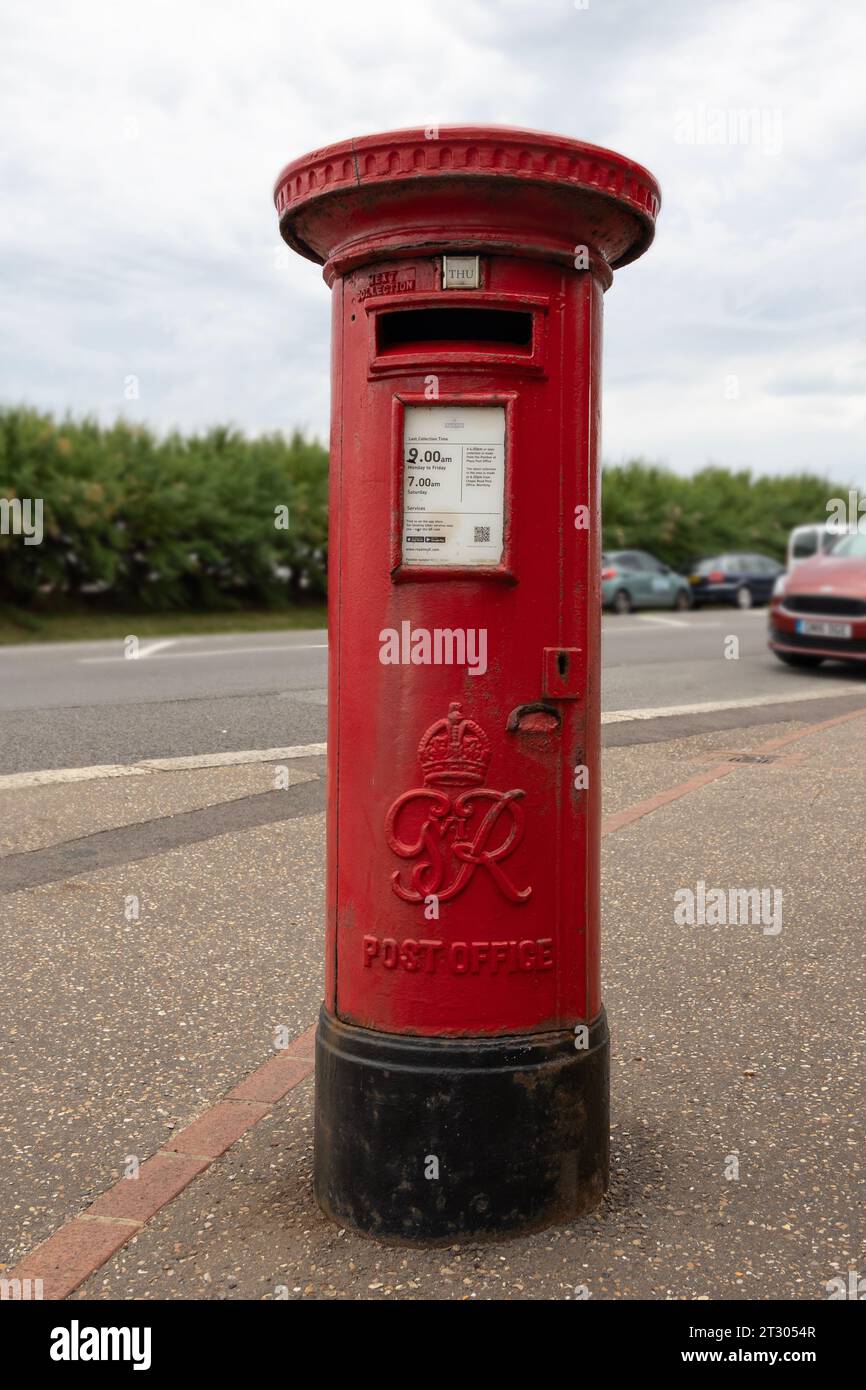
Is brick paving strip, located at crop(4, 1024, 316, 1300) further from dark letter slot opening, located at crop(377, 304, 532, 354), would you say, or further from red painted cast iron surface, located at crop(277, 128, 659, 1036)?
dark letter slot opening, located at crop(377, 304, 532, 354)

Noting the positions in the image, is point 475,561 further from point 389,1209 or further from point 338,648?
point 389,1209

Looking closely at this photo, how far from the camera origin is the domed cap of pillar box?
2645 millimetres

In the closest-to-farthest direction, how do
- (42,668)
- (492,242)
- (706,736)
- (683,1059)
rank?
(492,242), (683,1059), (706,736), (42,668)

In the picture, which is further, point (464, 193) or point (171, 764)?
point (171, 764)

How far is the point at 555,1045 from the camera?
289 cm

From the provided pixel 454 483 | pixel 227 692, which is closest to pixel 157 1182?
pixel 454 483

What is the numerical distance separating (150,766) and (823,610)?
26.6ft

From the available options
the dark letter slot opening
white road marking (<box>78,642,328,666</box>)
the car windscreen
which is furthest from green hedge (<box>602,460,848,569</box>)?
the dark letter slot opening

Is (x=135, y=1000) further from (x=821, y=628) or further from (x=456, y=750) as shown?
(x=821, y=628)

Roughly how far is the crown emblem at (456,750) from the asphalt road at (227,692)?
5.43 metres

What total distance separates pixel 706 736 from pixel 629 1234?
658 cm

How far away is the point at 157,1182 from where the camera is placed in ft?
10.1
